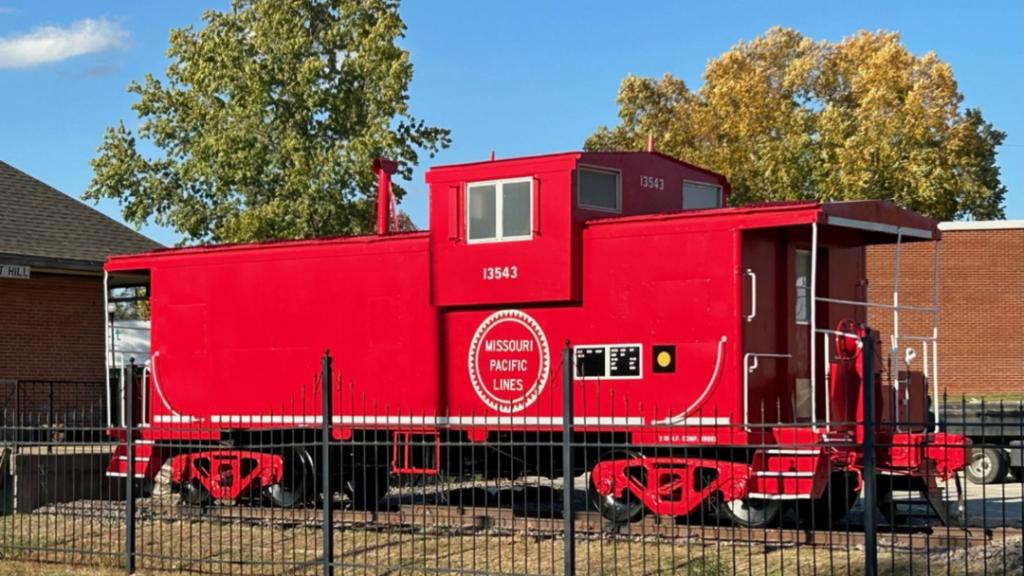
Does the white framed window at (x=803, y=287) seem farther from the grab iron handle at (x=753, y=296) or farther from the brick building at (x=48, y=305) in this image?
the brick building at (x=48, y=305)

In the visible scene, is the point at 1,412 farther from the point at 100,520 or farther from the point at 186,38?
the point at 186,38

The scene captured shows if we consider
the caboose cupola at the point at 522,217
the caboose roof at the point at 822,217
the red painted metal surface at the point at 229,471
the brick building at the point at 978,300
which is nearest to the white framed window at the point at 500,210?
the caboose cupola at the point at 522,217

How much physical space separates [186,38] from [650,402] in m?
26.1

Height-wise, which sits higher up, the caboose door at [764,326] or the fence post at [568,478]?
the caboose door at [764,326]

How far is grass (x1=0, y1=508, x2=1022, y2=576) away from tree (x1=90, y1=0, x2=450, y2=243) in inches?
719

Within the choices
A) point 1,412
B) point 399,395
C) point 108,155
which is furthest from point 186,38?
point 399,395

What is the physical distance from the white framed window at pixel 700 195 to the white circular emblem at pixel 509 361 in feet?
8.96

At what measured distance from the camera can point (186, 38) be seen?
36.8 m

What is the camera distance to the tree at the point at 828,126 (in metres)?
44.4

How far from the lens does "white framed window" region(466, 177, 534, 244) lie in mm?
14617

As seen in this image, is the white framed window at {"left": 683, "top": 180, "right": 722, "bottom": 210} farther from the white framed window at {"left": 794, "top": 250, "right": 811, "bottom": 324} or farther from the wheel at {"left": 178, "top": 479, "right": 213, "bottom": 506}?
the wheel at {"left": 178, "top": 479, "right": 213, "bottom": 506}

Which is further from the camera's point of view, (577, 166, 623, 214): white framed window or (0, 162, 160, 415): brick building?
(0, 162, 160, 415): brick building

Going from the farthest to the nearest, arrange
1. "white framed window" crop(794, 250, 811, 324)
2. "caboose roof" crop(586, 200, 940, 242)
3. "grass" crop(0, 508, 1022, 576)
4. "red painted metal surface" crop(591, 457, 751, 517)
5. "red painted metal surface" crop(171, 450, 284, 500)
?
"red painted metal surface" crop(171, 450, 284, 500), "white framed window" crop(794, 250, 811, 324), "caboose roof" crop(586, 200, 940, 242), "red painted metal surface" crop(591, 457, 751, 517), "grass" crop(0, 508, 1022, 576)

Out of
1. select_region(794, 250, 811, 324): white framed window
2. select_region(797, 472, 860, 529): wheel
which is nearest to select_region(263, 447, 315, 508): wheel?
select_region(797, 472, 860, 529): wheel
